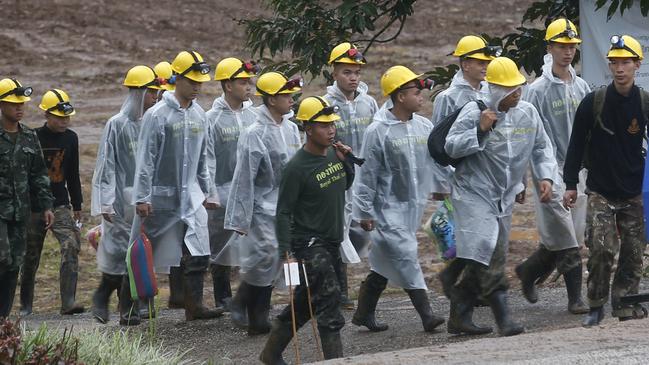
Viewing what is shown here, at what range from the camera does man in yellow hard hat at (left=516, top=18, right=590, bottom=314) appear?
12133 millimetres

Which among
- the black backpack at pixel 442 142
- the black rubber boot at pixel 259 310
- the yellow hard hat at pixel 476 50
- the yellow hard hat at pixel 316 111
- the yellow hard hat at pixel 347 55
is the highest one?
the yellow hard hat at pixel 347 55

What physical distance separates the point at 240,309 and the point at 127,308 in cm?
115

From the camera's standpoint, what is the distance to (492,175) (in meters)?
11.0

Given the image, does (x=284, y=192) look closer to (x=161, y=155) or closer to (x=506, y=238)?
(x=506, y=238)

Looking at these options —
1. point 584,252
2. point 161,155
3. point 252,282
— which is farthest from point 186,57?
point 584,252

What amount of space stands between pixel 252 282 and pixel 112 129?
209 cm

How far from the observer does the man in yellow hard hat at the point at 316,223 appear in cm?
1029

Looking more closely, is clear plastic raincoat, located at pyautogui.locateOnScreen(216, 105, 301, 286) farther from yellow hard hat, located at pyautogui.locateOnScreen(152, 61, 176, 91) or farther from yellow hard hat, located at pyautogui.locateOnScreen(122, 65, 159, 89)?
yellow hard hat, located at pyautogui.locateOnScreen(152, 61, 176, 91)

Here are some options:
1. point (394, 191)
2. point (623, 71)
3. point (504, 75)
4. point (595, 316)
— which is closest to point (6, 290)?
point (394, 191)

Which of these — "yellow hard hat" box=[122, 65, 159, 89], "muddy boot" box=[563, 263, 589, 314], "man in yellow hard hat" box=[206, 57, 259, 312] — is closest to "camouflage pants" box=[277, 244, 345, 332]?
"muddy boot" box=[563, 263, 589, 314]

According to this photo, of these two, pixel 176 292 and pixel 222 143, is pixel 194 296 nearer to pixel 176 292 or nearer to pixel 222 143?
pixel 176 292

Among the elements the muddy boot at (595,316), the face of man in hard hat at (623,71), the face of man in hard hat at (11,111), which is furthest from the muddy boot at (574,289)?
the face of man in hard hat at (11,111)

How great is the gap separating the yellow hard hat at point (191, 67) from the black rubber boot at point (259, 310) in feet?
5.54

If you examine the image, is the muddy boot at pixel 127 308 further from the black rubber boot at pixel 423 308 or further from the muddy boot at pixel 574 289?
the muddy boot at pixel 574 289
